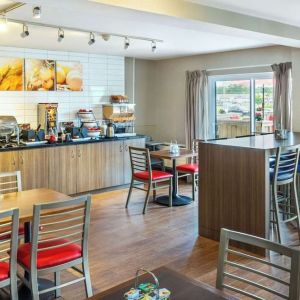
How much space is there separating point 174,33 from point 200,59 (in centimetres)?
237

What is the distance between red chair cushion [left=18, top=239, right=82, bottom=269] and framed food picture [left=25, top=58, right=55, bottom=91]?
4150mm

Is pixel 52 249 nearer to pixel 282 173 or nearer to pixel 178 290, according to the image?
pixel 178 290

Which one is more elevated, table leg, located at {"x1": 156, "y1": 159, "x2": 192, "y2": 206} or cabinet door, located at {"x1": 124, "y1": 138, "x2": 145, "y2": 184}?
cabinet door, located at {"x1": 124, "y1": 138, "x2": 145, "y2": 184}

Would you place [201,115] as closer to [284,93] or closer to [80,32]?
[284,93]

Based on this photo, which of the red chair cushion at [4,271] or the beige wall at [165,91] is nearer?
the red chair cushion at [4,271]

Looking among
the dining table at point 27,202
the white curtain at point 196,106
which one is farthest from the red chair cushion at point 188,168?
the dining table at point 27,202

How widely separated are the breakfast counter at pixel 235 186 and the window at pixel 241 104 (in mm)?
2213

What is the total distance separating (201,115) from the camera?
7422mm

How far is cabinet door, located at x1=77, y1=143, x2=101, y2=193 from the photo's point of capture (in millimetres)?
6289

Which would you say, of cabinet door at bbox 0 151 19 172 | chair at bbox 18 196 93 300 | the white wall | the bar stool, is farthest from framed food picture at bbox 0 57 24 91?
the bar stool

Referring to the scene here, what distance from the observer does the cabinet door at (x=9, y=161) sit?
18.0 feet

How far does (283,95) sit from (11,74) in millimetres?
4315

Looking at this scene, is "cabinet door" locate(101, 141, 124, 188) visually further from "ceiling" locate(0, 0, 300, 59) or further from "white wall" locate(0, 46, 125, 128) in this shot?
"ceiling" locate(0, 0, 300, 59)

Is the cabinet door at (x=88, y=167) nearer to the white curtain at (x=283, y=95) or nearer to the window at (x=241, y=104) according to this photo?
the window at (x=241, y=104)
